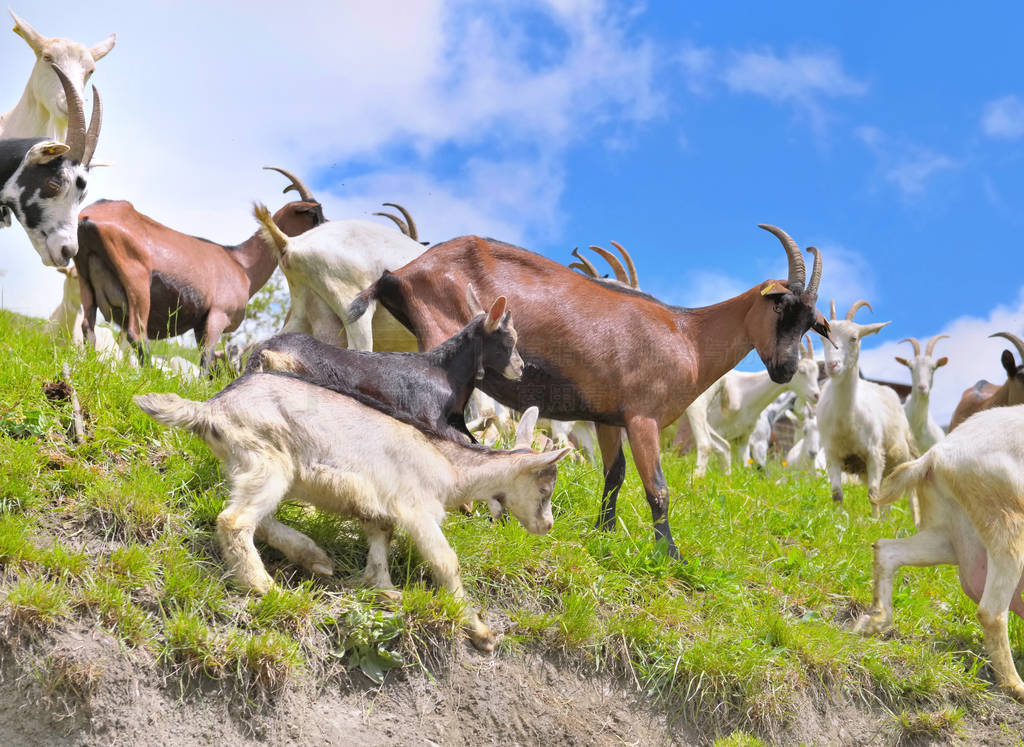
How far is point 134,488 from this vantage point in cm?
518

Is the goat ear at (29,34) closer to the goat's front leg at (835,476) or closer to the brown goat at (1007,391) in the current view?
the goat's front leg at (835,476)

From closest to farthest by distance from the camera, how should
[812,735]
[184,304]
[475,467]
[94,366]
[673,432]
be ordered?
[475,467], [812,735], [94,366], [184,304], [673,432]

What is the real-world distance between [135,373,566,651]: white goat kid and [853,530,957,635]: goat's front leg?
95.2 inches

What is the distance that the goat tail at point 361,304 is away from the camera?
20.9 ft

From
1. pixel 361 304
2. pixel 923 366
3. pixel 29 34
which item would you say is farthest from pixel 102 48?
pixel 923 366

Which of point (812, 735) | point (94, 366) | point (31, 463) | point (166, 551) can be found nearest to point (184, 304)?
point (94, 366)

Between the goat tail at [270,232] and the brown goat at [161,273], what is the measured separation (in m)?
1.06

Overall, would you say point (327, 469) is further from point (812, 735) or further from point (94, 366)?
point (812, 735)

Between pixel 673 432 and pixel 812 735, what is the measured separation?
8.53 metres

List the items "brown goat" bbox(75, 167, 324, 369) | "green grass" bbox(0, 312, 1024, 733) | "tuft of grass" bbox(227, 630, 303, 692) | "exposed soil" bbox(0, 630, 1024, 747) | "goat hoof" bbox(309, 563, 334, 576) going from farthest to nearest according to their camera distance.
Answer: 1. "brown goat" bbox(75, 167, 324, 369)
2. "goat hoof" bbox(309, 563, 334, 576)
3. "green grass" bbox(0, 312, 1024, 733)
4. "tuft of grass" bbox(227, 630, 303, 692)
5. "exposed soil" bbox(0, 630, 1024, 747)

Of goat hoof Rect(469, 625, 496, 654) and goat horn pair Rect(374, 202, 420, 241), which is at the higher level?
goat horn pair Rect(374, 202, 420, 241)

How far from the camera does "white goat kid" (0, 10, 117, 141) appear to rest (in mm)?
8758

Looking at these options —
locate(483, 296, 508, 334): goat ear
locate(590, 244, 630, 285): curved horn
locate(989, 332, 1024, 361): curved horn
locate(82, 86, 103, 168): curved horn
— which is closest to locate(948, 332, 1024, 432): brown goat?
locate(989, 332, 1024, 361): curved horn

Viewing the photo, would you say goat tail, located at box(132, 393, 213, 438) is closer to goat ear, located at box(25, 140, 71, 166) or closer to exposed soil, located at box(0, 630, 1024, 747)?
exposed soil, located at box(0, 630, 1024, 747)
